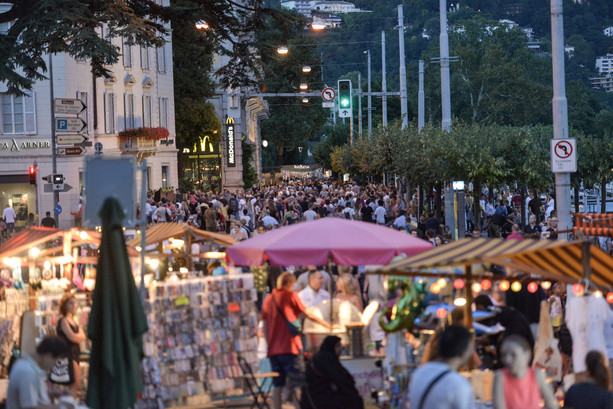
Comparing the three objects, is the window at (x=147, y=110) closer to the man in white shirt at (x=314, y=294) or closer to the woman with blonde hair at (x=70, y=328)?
the man in white shirt at (x=314, y=294)

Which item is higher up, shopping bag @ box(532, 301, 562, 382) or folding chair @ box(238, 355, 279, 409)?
shopping bag @ box(532, 301, 562, 382)

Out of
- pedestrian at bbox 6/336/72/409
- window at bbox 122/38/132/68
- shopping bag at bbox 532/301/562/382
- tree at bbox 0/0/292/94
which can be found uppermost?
window at bbox 122/38/132/68

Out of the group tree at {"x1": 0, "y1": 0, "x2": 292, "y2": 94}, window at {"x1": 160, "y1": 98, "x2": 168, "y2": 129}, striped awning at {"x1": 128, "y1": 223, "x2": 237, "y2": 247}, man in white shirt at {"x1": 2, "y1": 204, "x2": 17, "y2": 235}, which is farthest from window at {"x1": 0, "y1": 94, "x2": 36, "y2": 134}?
striped awning at {"x1": 128, "y1": 223, "x2": 237, "y2": 247}

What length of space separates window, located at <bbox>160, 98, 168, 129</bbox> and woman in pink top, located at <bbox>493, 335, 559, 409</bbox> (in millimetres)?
48386

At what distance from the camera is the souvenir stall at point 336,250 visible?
12.9 m

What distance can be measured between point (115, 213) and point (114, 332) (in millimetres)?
1135

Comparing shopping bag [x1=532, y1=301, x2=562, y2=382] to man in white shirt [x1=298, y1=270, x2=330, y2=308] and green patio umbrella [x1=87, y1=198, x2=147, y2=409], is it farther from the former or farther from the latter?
green patio umbrella [x1=87, y1=198, x2=147, y2=409]

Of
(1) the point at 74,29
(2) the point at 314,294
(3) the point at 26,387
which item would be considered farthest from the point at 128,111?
(3) the point at 26,387

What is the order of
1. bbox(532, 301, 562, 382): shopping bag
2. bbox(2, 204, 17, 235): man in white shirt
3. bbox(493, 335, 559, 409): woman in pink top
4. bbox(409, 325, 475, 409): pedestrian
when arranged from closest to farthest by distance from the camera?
bbox(409, 325, 475, 409): pedestrian < bbox(493, 335, 559, 409): woman in pink top < bbox(532, 301, 562, 382): shopping bag < bbox(2, 204, 17, 235): man in white shirt

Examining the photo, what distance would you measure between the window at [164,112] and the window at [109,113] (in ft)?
22.9

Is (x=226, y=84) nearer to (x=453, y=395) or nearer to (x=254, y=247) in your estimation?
(x=254, y=247)

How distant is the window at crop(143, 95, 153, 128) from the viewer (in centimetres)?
5281

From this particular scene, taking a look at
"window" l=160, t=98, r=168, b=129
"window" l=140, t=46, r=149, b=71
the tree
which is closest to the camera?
the tree

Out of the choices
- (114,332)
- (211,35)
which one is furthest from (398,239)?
(211,35)
